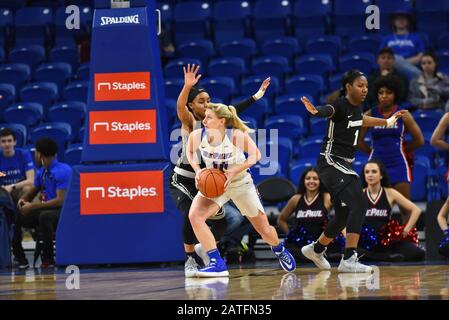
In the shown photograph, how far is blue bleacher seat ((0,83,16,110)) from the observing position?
1448 cm

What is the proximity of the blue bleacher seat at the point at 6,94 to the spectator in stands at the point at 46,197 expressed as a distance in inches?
143

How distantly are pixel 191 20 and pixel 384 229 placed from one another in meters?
6.95

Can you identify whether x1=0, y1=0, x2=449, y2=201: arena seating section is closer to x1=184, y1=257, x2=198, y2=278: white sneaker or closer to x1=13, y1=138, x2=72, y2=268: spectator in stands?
x1=13, y1=138, x2=72, y2=268: spectator in stands

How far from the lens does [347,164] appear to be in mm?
8375

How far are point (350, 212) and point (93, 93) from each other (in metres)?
3.23

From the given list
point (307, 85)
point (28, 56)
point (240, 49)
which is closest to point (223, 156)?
point (307, 85)

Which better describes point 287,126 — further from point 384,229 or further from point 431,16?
point 431,16

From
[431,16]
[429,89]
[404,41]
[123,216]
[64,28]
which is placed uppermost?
[64,28]

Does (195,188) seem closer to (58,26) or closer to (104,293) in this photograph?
→ (104,293)

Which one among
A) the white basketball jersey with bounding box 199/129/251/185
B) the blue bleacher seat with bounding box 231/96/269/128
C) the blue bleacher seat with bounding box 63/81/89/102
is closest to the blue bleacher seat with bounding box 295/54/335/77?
the blue bleacher seat with bounding box 231/96/269/128

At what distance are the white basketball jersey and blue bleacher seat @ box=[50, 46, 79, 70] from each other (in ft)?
25.9

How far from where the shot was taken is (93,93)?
32.7 ft

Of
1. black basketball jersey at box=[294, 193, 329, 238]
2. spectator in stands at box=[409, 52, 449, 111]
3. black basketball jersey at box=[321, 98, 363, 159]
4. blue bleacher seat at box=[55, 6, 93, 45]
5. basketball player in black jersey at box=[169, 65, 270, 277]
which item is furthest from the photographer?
blue bleacher seat at box=[55, 6, 93, 45]
